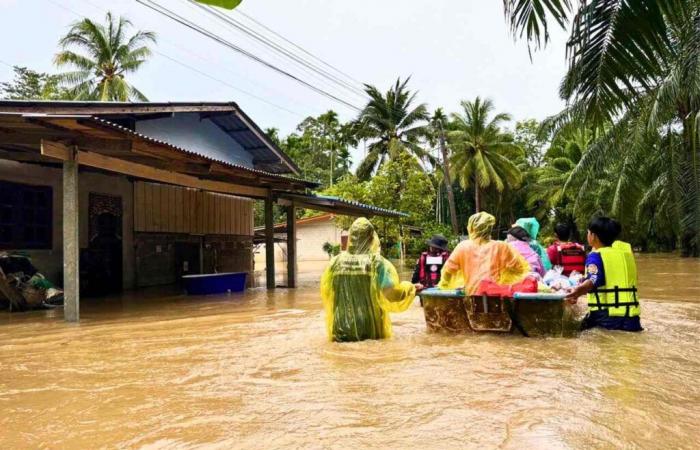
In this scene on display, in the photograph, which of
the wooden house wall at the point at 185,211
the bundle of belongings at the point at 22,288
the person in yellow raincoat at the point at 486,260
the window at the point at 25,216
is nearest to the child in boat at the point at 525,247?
the person in yellow raincoat at the point at 486,260

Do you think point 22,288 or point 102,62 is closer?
point 22,288

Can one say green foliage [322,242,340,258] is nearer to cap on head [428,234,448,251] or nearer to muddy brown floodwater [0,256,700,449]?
cap on head [428,234,448,251]

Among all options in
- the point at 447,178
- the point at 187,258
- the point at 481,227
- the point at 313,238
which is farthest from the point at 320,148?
the point at 481,227

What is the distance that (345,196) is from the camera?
82.9 feet

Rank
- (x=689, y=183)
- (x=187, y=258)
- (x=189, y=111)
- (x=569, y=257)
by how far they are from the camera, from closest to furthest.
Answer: (x=569, y=257), (x=189, y=111), (x=689, y=183), (x=187, y=258)

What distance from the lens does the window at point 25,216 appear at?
1081 centimetres

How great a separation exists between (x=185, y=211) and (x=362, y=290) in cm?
1097

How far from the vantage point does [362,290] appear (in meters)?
5.77

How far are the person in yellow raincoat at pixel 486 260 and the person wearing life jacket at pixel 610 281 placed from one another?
2.10ft

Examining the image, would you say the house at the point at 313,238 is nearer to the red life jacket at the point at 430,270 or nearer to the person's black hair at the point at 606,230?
the red life jacket at the point at 430,270

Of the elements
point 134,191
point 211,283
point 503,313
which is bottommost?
point 503,313

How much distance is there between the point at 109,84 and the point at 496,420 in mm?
29968

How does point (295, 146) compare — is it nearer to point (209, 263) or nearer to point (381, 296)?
point (209, 263)

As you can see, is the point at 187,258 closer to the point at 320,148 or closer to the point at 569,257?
the point at 569,257
